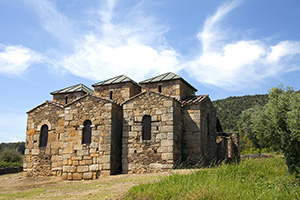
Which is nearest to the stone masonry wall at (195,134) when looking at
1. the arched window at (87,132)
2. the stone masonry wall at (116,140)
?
the stone masonry wall at (116,140)

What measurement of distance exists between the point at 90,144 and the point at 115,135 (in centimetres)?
142

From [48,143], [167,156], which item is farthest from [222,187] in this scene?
[48,143]

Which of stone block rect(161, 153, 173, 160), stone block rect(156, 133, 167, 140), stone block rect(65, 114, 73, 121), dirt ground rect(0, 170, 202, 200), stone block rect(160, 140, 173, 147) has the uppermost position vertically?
stone block rect(65, 114, 73, 121)

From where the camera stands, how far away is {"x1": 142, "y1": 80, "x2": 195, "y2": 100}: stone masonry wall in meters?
17.8

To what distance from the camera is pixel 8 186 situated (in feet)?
48.9

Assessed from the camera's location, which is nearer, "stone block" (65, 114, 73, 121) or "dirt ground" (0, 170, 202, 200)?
"dirt ground" (0, 170, 202, 200)

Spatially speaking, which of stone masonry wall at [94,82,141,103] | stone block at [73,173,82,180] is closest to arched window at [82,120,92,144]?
stone block at [73,173,82,180]

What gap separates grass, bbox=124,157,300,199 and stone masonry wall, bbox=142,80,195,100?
296 inches

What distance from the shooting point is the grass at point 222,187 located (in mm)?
7852

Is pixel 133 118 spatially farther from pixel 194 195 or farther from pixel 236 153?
pixel 236 153

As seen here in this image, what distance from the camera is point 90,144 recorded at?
14930mm

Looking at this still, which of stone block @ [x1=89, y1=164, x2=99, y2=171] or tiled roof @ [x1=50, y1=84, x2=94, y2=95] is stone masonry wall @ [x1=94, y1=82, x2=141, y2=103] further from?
stone block @ [x1=89, y1=164, x2=99, y2=171]

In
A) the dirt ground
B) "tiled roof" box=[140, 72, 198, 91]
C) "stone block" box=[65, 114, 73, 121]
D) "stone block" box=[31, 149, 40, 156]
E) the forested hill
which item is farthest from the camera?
the forested hill

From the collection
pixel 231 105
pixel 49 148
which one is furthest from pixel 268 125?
pixel 231 105
